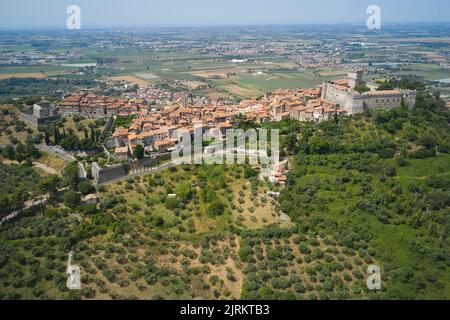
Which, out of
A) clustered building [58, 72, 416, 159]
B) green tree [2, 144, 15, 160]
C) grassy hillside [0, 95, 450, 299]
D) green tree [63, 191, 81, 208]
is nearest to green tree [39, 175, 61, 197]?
grassy hillside [0, 95, 450, 299]

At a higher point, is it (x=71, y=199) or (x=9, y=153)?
(x=9, y=153)

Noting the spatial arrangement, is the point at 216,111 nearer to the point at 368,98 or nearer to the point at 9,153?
the point at 368,98

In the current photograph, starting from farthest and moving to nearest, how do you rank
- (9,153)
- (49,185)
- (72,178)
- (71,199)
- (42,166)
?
(9,153) < (42,166) < (72,178) < (49,185) < (71,199)

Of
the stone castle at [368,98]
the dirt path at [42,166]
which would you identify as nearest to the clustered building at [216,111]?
the stone castle at [368,98]

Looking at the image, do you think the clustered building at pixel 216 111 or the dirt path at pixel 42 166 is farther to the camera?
the clustered building at pixel 216 111

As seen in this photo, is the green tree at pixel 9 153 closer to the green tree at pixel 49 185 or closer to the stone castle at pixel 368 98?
the green tree at pixel 49 185

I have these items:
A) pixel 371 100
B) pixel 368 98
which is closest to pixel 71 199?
pixel 368 98

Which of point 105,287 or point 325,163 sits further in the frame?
point 325,163

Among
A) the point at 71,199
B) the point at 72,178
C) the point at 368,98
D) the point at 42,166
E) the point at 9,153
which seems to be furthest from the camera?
the point at 368,98

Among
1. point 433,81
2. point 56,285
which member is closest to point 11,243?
point 56,285

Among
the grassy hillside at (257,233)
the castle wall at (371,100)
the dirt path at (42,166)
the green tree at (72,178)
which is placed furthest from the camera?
the castle wall at (371,100)
